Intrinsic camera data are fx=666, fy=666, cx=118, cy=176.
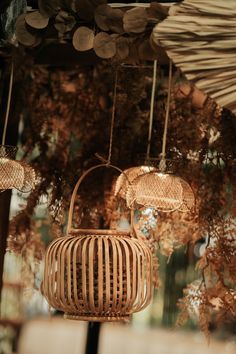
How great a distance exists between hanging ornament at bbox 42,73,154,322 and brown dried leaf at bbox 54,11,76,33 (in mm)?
693

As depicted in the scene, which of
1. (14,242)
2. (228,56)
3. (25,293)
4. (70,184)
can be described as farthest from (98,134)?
(228,56)

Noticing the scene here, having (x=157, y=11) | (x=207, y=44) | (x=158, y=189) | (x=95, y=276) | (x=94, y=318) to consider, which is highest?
(x=157, y=11)

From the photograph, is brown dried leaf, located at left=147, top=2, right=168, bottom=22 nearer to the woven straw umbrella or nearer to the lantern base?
the woven straw umbrella

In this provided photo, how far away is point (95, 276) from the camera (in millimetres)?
2277

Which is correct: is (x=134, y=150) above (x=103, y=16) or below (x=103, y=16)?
below

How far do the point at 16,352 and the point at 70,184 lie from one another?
181cm

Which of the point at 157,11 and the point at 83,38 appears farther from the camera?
the point at 83,38

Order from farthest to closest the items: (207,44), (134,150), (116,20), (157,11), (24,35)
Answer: (134,150)
(24,35)
(116,20)
(157,11)
(207,44)

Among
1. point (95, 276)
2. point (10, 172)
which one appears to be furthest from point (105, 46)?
point (95, 276)

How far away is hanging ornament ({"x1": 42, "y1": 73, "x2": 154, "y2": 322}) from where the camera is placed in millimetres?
2250

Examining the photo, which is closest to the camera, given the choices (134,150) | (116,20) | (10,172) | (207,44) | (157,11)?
(207,44)

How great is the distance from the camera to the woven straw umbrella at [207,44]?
71.4 inches

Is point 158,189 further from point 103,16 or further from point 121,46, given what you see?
point 103,16

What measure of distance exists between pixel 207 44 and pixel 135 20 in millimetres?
327
